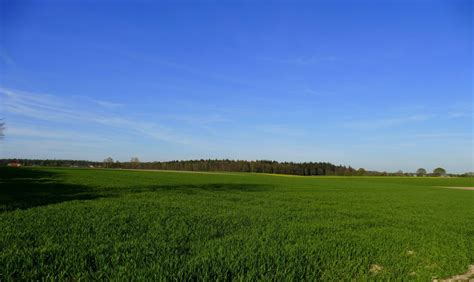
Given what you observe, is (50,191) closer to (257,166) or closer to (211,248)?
(211,248)

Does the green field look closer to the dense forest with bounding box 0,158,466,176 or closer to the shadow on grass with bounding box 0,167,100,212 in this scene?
the shadow on grass with bounding box 0,167,100,212

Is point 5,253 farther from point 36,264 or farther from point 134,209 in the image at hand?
point 134,209

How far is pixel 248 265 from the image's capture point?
24.5 feet

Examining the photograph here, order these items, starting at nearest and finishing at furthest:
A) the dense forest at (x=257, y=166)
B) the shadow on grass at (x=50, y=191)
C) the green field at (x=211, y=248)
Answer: the green field at (x=211, y=248), the shadow on grass at (x=50, y=191), the dense forest at (x=257, y=166)

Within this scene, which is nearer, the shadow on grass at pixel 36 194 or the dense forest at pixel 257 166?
the shadow on grass at pixel 36 194

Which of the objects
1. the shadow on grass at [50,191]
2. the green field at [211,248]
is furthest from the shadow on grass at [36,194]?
the green field at [211,248]

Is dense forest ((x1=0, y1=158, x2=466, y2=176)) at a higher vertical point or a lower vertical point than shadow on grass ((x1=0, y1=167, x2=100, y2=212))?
higher

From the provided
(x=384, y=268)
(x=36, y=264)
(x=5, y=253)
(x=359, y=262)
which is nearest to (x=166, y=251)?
(x=36, y=264)

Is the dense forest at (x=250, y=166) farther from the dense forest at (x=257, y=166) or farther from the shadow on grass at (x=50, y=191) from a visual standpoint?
the shadow on grass at (x=50, y=191)

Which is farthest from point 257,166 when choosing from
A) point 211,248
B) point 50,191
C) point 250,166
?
point 211,248

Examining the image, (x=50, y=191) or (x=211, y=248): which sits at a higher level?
(x=50, y=191)

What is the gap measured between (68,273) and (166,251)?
232 cm

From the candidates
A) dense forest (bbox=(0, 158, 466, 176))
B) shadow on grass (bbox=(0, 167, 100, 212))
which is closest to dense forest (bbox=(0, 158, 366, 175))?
dense forest (bbox=(0, 158, 466, 176))

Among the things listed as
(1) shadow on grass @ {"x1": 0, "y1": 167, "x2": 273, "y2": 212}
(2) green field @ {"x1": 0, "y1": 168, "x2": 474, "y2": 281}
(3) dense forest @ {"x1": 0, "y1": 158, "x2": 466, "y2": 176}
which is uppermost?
(3) dense forest @ {"x1": 0, "y1": 158, "x2": 466, "y2": 176}
